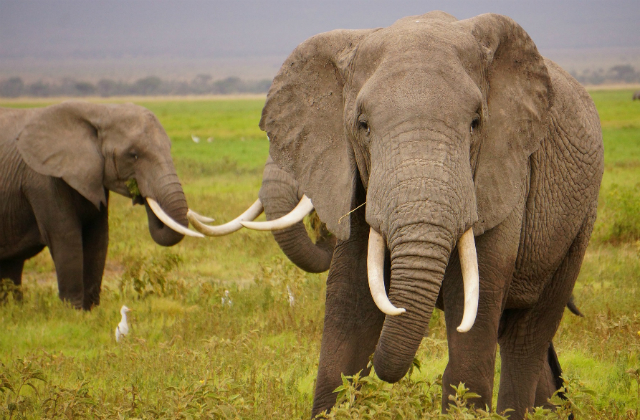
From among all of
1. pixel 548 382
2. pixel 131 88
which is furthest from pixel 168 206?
pixel 131 88

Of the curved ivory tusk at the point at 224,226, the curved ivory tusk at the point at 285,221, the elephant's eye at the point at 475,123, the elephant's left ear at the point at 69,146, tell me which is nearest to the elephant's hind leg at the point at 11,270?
the elephant's left ear at the point at 69,146

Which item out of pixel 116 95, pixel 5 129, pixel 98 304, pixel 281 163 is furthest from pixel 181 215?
pixel 116 95

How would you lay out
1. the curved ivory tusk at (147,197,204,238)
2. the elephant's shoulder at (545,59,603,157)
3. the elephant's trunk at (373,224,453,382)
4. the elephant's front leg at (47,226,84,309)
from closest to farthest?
the elephant's trunk at (373,224,453,382), the elephant's shoulder at (545,59,603,157), the curved ivory tusk at (147,197,204,238), the elephant's front leg at (47,226,84,309)

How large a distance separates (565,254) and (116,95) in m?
158

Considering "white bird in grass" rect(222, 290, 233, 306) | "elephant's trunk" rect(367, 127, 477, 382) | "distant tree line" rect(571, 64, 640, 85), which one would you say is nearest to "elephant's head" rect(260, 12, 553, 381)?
"elephant's trunk" rect(367, 127, 477, 382)

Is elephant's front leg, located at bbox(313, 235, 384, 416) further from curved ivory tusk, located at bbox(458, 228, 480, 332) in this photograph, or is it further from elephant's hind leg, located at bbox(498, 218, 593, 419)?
elephant's hind leg, located at bbox(498, 218, 593, 419)

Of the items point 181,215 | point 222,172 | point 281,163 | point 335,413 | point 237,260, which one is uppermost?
point 281,163

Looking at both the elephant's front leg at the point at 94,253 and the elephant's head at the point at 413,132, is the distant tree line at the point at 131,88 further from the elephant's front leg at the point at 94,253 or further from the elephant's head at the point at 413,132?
the elephant's head at the point at 413,132

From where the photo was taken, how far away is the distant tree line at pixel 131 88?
157 m

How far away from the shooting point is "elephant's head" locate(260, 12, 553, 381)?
3.11 meters

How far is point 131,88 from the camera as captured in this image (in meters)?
165

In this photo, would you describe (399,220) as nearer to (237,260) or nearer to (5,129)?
(5,129)

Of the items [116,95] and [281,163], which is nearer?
[281,163]

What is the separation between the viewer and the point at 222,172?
863 inches
